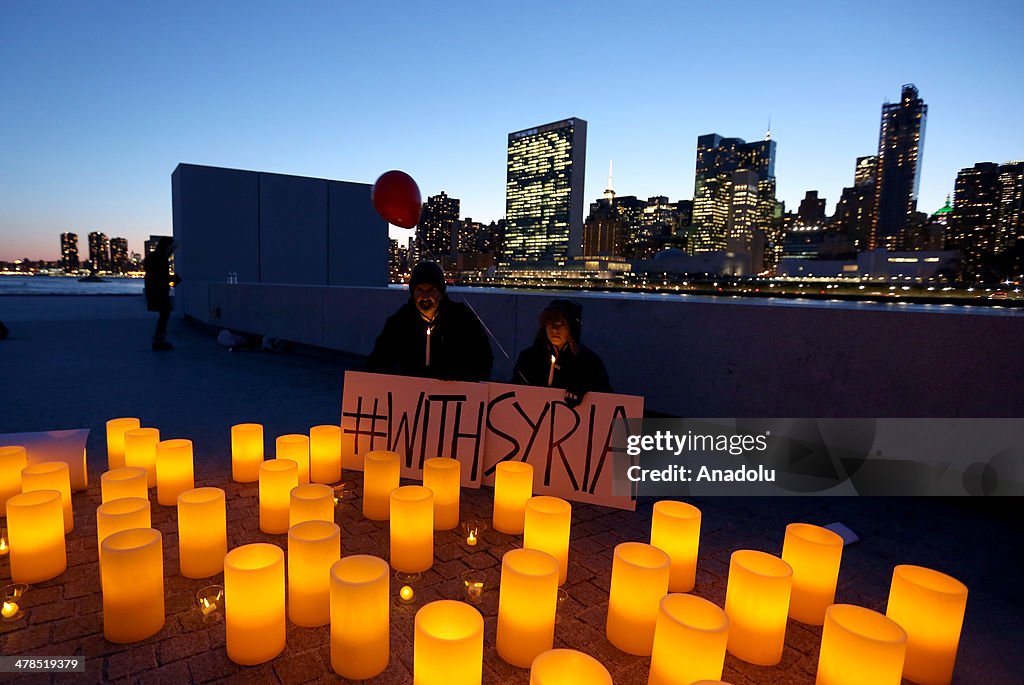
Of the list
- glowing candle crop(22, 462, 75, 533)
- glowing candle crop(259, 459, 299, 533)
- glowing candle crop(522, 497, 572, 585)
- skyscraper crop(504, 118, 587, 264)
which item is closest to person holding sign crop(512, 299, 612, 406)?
glowing candle crop(522, 497, 572, 585)

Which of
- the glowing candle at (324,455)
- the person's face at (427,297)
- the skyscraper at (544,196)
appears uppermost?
the skyscraper at (544,196)

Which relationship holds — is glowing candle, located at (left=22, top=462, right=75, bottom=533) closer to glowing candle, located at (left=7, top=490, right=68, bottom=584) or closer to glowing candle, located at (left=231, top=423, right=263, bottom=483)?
glowing candle, located at (left=7, top=490, right=68, bottom=584)

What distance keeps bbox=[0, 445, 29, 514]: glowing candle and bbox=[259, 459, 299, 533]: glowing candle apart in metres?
1.49

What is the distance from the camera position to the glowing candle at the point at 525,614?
6.41ft

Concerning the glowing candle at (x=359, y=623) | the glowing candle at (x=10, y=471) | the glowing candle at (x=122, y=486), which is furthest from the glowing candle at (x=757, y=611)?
the glowing candle at (x=10, y=471)

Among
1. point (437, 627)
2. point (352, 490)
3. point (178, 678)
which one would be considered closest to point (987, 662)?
point (437, 627)

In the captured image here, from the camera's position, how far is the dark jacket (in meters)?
4.30

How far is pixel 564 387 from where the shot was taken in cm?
367

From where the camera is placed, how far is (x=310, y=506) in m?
2.66

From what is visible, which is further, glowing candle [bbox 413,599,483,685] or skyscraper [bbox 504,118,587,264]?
skyscraper [bbox 504,118,587,264]

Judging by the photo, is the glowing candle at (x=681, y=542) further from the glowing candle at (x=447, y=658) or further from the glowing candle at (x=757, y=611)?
the glowing candle at (x=447, y=658)

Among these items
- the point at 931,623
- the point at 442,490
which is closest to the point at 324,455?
the point at 442,490

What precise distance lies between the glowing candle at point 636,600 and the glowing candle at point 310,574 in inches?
46.5

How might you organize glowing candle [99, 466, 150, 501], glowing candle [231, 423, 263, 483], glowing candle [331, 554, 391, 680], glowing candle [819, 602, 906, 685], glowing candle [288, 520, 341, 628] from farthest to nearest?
glowing candle [231, 423, 263, 483] < glowing candle [99, 466, 150, 501] < glowing candle [288, 520, 341, 628] < glowing candle [331, 554, 391, 680] < glowing candle [819, 602, 906, 685]
